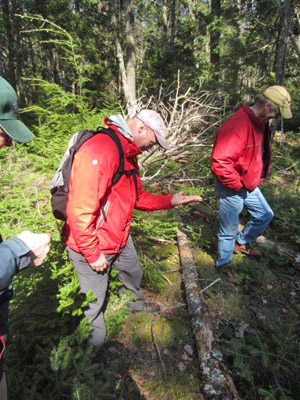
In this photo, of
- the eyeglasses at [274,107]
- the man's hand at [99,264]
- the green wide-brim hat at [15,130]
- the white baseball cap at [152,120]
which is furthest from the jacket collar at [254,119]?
the green wide-brim hat at [15,130]

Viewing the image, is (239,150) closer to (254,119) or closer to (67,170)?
(254,119)

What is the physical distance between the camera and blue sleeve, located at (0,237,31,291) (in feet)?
4.18

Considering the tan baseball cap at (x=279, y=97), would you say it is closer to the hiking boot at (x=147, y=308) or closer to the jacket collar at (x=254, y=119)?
the jacket collar at (x=254, y=119)

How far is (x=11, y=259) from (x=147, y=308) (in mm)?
2461

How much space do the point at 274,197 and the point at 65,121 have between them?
5051 millimetres

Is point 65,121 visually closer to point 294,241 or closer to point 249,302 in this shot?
point 249,302

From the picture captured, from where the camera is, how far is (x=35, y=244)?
1446 mm

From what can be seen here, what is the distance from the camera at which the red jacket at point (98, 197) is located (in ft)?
6.45

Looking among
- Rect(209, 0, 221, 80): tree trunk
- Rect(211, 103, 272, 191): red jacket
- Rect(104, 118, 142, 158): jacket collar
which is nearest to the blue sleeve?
Rect(104, 118, 142, 158): jacket collar

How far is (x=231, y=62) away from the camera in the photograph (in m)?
10.5

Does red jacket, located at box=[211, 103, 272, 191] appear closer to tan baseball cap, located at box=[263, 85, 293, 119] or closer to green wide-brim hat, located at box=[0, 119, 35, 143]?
tan baseball cap, located at box=[263, 85, 293, 119]

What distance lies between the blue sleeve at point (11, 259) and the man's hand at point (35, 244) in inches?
A: 1.3

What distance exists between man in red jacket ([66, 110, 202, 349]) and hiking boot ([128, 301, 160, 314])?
712 mm

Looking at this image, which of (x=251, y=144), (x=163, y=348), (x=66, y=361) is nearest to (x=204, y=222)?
(x=251, y=144)
